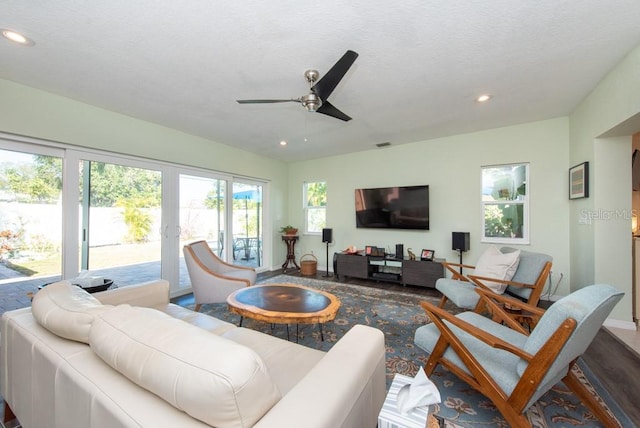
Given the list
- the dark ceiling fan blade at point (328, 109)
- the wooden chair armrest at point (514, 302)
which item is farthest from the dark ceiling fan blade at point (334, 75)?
the wooden chair armrest at point (514, 302)

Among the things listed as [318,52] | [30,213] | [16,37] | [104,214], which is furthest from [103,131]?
[318,52]

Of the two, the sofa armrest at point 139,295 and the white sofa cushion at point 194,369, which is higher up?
the white sofa cushion at point 194,369

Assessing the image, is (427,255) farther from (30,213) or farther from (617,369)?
(30,213)

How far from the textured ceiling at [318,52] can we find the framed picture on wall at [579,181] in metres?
0.76

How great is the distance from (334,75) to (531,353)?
6.86ft

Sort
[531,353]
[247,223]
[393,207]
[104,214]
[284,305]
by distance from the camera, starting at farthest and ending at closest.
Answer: [247,223], [393,207], [104,214], [284,305], [531,353]

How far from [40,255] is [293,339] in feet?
9.46

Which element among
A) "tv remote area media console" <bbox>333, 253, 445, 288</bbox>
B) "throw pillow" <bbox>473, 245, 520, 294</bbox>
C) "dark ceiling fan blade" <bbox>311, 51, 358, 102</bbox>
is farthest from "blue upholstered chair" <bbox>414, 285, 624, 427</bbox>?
"tv remote area media console" <bbox>333, 253, 445, 288</bbox>

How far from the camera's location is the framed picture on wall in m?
2.83

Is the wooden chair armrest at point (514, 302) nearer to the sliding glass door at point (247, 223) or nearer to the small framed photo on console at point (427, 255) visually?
the small framed photo on console at point (427, 255)

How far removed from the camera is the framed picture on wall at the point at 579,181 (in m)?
2.83

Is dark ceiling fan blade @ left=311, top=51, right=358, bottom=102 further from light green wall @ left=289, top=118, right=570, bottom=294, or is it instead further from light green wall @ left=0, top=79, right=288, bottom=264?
light green wall @ left=289, top=118, right=570, bottom=294

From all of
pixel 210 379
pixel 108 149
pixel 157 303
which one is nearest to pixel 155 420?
pixel 210 379

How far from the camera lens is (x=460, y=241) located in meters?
3.79
